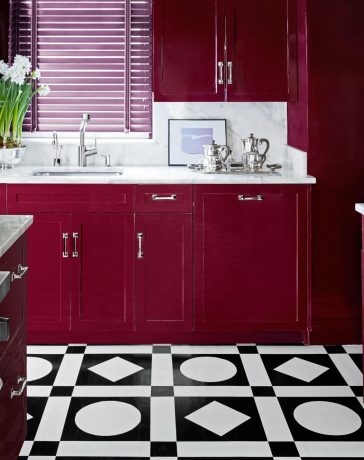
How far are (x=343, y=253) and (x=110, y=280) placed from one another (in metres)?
1.34

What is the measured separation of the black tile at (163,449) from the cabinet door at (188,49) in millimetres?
2154

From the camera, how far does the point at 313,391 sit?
3.27 metres

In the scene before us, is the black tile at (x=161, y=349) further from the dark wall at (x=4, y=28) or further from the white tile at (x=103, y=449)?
the dark wall at (x=4, y=28)

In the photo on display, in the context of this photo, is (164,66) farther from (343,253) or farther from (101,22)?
(343,253)

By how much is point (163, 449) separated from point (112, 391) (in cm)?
64

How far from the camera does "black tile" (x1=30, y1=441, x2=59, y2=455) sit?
8.71 ft

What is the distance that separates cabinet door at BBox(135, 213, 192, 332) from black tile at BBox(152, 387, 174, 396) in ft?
2.23

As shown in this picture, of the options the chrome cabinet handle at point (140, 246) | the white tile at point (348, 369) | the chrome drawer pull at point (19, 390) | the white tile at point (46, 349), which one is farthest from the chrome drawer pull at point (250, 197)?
the chrome drawer pull at point (19, 390)

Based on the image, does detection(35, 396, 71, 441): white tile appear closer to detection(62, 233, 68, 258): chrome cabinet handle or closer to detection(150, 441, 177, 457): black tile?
detection(150, 441, 177, 457): black tile

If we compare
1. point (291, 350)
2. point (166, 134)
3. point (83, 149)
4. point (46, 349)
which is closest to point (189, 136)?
point (166, 134)

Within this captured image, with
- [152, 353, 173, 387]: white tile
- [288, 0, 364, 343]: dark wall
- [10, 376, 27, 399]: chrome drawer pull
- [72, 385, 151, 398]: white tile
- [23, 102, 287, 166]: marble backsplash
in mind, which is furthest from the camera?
[23, 102, 287, 166]: marble backsplash

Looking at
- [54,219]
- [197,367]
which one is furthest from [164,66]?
[197,367]

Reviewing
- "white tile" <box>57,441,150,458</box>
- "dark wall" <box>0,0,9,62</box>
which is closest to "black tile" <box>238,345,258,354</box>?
"white tile" <box>57,441,150,458</box>

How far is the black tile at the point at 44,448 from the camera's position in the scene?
2.66 meters
